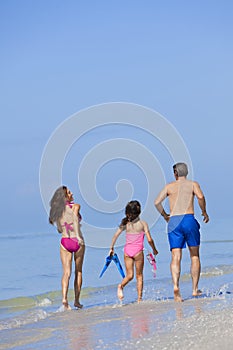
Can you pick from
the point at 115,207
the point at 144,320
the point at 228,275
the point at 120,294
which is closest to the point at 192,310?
the point at 144,320

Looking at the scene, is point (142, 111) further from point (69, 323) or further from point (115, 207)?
point (69, 323)

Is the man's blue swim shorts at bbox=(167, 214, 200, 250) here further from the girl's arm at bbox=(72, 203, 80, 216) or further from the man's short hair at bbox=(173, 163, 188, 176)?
the girl's arm at bbox=(72, 203, 80, 216)

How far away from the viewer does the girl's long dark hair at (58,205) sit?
37.6 ft

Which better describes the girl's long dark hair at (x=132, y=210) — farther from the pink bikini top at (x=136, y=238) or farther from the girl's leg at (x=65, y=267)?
the girl's leg at (x=65, y=267)

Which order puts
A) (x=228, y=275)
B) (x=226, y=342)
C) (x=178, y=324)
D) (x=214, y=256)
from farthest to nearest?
(x=214, y=256)
(x=228, y=275)
(x=178, y=324)
(x=226, y=342)

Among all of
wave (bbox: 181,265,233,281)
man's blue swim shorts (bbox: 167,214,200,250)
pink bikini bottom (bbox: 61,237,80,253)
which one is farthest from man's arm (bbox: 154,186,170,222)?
wave (bbox: 181,265,233,281)

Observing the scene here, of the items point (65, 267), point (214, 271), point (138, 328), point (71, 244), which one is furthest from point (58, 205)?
point (214, 271)

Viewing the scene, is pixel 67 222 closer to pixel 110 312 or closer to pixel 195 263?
pixel 110 312

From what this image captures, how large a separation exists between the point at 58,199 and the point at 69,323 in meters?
2.18

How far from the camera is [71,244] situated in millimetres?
11516

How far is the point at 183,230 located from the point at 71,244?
1584mm

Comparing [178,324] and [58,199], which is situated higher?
[58,199]

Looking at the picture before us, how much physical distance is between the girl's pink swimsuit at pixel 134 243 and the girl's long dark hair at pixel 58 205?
0.98m

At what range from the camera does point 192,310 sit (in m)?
9.65
